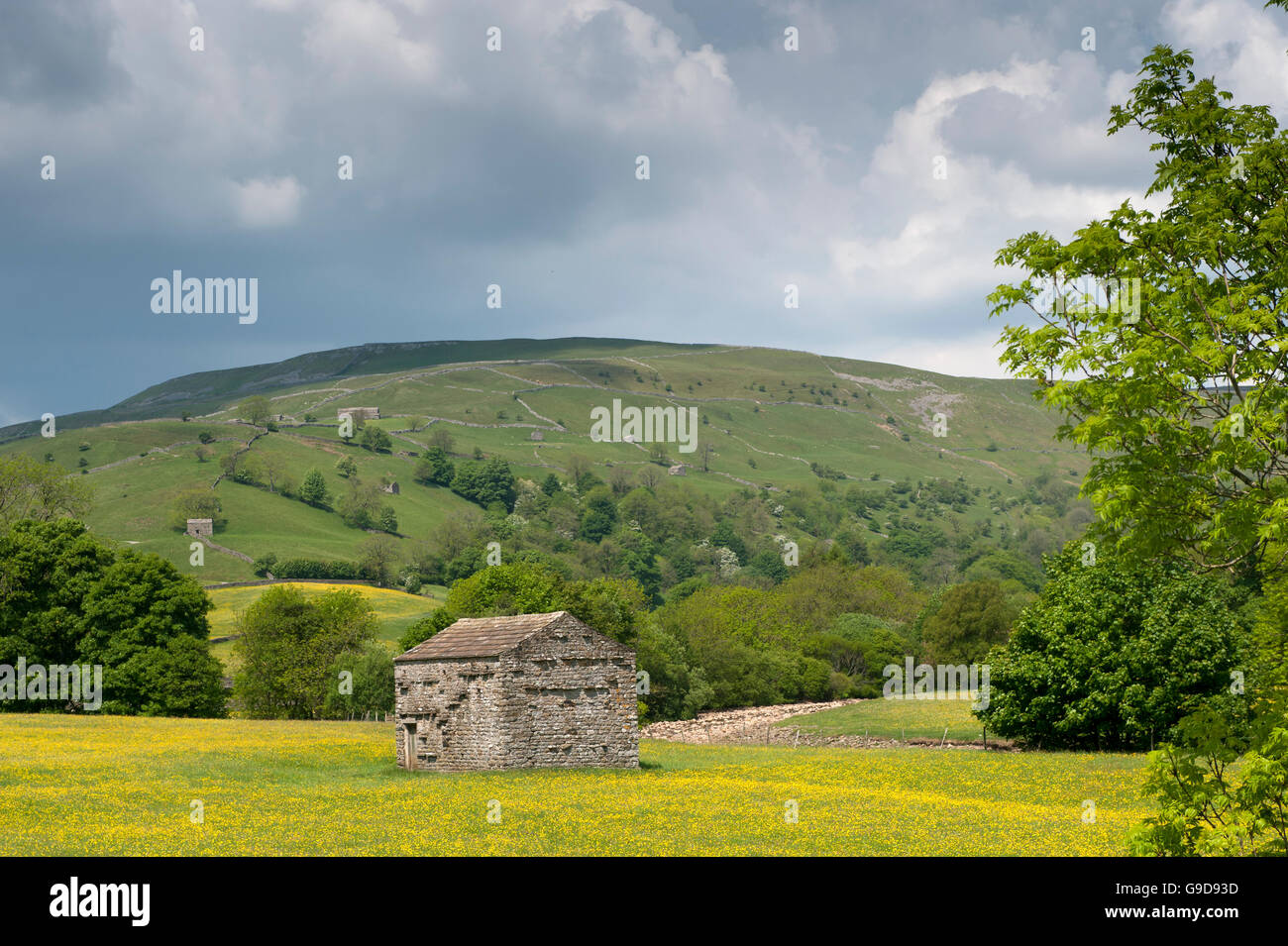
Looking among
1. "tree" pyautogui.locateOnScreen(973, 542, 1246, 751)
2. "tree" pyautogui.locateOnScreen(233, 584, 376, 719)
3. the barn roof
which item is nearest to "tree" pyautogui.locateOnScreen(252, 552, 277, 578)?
"tree" pyautogui.locateOnScreen(233, 584, 376, 719)

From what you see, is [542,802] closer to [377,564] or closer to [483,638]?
[483,638]

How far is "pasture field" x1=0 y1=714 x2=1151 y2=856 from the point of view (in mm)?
22328

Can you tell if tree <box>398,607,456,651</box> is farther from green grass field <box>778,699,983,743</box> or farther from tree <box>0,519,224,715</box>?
green grass field <box>778,699,983,743</box>

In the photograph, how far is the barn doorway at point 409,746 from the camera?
3981 centimetres

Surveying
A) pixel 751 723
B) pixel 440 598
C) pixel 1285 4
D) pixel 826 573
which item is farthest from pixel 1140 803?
pixel 440 598

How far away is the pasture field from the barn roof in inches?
175

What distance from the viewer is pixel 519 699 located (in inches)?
1503

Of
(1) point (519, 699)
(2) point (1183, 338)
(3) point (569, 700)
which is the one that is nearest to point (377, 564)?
(3) point (569, 700)

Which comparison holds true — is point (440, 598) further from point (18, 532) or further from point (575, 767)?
point (575, 767)

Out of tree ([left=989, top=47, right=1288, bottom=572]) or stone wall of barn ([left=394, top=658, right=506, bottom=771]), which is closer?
tree ([left=989, top=47, right=1288, bottom=572])

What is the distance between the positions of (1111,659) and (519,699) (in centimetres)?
2815

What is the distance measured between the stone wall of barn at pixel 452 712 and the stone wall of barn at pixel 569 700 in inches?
22.6

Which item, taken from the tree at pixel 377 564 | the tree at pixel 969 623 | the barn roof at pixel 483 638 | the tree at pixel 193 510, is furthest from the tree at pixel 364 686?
the tree at pixel 193 510
